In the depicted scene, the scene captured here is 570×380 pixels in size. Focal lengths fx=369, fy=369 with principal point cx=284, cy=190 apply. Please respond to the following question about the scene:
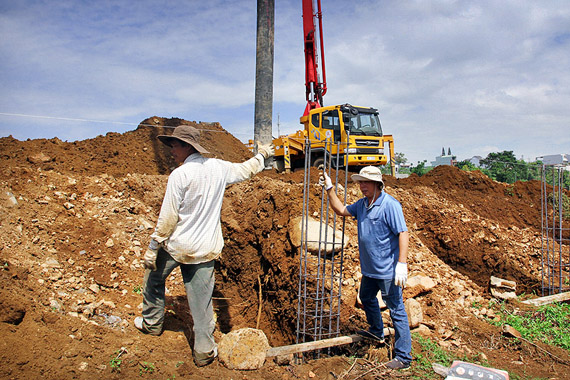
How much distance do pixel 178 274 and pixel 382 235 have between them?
10.2 ft

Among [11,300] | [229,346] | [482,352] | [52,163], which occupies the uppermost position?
[52,163]

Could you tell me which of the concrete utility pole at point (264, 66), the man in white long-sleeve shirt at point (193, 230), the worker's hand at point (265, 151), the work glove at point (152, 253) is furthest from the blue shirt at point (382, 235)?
the concrete utility pole at point (264, 66)

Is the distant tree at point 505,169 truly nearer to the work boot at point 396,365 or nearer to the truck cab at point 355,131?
the truck cab at point 355,131

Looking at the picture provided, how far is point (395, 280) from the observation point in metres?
3.04

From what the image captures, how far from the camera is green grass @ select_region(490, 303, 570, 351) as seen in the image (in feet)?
13.1

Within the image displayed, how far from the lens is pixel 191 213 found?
2.93 meters

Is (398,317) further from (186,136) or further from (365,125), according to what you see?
(365,125)

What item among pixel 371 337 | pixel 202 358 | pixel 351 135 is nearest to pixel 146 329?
pixel 202 358

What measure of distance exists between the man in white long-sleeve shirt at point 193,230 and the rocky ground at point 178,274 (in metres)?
0.42

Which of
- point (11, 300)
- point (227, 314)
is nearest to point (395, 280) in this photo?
point (227, 314)

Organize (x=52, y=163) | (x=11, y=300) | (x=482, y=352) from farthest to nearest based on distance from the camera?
(x=52, y=163) → (x=482, y=352) → (x=11, y=300)

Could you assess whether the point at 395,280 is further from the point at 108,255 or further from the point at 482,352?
the point at 108,255

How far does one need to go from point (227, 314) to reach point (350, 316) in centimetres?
169

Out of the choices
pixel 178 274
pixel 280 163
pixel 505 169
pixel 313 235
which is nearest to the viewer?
pixel 313 235
